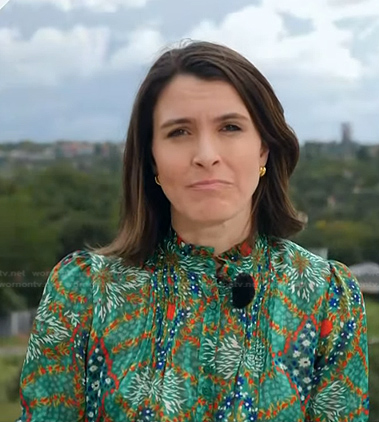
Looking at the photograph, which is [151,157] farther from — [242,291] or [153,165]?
[242,291]

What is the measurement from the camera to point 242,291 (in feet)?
2.94

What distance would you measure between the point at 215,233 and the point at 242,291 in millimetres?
90

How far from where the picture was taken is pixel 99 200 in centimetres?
182

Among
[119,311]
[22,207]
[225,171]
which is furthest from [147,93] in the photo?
[22,207]

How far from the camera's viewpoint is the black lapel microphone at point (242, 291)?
35.2 inches

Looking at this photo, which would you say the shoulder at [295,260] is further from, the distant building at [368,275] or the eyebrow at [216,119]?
the distant building at [368,275]

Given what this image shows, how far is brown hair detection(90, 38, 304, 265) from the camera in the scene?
2.84 feet

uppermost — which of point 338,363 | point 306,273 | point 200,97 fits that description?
point 200,97

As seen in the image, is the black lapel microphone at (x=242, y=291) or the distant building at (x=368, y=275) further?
the distant building at (x=368, y=275)

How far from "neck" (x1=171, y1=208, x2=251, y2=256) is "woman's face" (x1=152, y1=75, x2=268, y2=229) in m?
0.05

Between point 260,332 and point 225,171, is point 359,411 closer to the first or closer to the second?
point 260,332

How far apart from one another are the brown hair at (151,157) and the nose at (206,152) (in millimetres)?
82

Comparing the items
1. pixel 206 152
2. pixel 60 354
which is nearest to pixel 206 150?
pixel 206 152

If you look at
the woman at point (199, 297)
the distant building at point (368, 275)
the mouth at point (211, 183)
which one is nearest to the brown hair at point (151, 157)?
the woman at point (199, 297)
